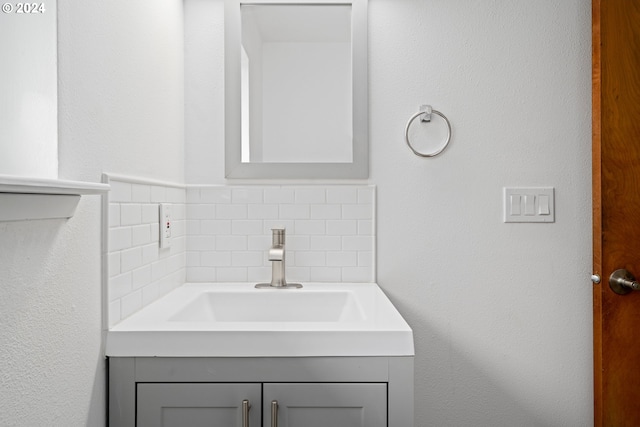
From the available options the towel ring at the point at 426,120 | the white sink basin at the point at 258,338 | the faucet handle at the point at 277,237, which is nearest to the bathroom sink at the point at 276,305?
the faucet handle at the point at 277,237

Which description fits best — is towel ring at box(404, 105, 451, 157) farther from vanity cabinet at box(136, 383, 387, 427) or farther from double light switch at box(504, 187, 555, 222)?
vanity cabinet at box(136, 383, 387, 427)

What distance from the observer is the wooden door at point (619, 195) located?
139 cm

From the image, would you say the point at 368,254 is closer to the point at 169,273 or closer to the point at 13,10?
the point at 169,273

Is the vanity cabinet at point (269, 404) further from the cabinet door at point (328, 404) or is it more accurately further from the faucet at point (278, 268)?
the faucet at point (278, 268)

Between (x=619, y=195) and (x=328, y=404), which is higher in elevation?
(x=619, y=195)

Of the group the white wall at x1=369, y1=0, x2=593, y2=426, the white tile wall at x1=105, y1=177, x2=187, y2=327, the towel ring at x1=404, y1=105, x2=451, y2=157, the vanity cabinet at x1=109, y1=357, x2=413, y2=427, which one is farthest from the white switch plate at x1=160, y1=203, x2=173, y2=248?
the towel ring at x1=404, y1=105, x2=451, y2=157

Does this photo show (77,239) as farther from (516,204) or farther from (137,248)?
(516,204)

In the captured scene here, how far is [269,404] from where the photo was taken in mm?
918

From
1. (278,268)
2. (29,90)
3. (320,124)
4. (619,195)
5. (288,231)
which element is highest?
(320,124)

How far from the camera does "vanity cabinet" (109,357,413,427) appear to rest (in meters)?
0.91

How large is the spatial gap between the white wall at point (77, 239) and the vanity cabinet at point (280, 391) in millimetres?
138

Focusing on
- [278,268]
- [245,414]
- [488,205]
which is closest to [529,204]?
[488,205]

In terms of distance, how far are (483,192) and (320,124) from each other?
1.94 ft

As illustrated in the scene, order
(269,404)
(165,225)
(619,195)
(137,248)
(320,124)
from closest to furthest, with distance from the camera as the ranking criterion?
(269,404), (137,248), (165,225), (619,195), (320,124)
